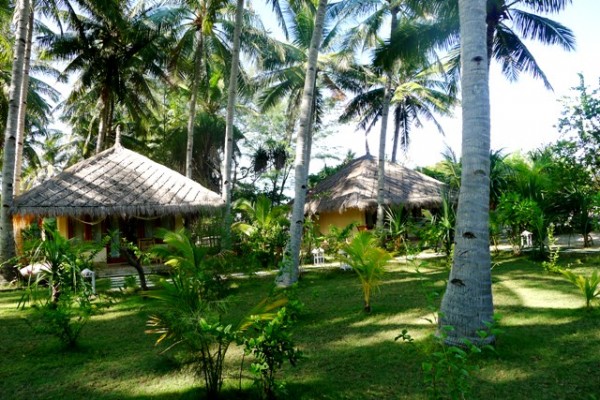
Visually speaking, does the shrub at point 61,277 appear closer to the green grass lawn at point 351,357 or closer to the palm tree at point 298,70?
the green grass lawn at point 351,357

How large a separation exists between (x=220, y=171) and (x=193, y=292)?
1922 cm

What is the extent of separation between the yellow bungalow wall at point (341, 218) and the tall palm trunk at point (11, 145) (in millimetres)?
9578

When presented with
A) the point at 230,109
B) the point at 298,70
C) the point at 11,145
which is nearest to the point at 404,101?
the point at 298,70

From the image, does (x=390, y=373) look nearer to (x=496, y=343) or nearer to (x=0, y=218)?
(x=496, y=343)

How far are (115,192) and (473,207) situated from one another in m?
9.91

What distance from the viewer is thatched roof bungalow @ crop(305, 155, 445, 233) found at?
1570 cm

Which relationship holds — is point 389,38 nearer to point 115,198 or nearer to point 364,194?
point 364,194

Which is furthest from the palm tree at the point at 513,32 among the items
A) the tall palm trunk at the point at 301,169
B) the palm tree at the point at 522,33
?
the tall palm trunk at the point at 301,169

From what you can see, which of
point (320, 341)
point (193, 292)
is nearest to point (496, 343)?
point (320, 341)

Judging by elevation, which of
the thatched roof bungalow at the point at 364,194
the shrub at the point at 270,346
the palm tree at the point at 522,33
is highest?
the palm tree at the point at 522,33

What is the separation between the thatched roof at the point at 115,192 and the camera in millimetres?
10711

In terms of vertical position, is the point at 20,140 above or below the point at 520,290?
above

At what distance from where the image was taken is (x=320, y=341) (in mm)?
4805

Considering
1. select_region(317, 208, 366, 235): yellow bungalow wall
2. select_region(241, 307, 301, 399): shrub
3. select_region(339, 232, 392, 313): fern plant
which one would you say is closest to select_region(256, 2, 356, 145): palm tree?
select_region(317, 208, 366, 235): yellow bungalow wall
